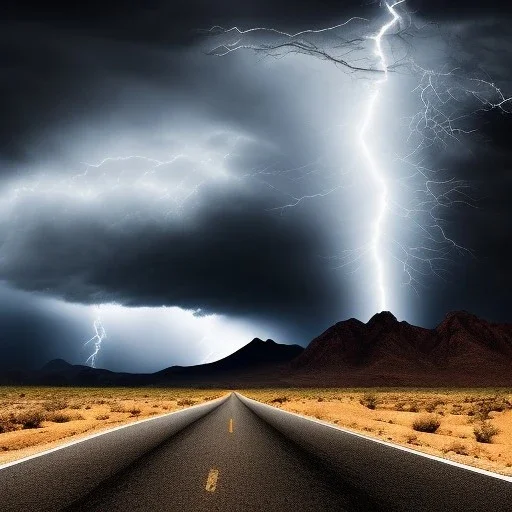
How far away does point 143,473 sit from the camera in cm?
741

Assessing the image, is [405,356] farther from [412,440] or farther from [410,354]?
[412,440]

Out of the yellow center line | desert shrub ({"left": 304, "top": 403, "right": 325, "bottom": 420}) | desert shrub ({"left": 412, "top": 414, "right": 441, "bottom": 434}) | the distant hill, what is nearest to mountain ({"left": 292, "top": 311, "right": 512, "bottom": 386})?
the distant hill

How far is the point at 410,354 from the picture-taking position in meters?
146

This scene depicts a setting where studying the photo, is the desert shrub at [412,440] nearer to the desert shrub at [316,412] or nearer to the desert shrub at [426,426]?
the desert shrub at [426,426]

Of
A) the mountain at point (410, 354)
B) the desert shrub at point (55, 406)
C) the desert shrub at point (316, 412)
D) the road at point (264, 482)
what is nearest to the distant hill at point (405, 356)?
the mountain at point (410, 354)

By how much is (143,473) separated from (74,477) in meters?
1.05

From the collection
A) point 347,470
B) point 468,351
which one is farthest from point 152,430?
point 468,351

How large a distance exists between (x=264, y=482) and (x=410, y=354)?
150954 mm

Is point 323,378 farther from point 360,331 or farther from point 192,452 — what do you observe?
point 192,452

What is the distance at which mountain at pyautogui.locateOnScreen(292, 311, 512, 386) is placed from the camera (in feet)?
413

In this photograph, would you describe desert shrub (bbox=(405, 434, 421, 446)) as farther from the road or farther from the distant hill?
the distant hill

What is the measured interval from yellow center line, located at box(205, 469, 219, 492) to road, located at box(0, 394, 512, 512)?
0.02 meters

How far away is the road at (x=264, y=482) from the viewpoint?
5.43m

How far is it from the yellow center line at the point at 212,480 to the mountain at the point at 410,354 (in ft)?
403
